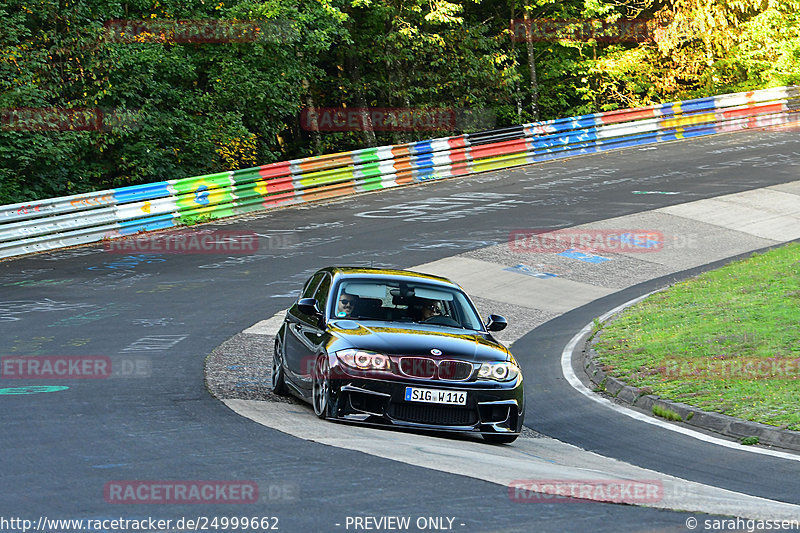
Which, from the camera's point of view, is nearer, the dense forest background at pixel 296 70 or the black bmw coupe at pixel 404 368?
the black bmw coupe at pixel 404 368

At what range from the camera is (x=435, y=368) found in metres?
9.79

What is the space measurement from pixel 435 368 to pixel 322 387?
1.09 metres

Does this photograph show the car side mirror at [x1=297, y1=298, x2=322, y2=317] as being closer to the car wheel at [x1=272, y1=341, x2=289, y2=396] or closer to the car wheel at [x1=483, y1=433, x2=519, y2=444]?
the car wheel at [x1=272, y1=341, x2=289, y2=396]

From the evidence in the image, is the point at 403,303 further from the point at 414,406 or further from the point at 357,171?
the point at 357,171

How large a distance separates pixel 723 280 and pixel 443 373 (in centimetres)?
1147

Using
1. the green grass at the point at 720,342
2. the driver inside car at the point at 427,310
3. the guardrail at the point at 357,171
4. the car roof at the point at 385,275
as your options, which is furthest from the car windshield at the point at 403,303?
the guardrail at the point at 357,171

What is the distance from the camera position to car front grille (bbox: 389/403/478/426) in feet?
31.9

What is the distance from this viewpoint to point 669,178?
3167cm

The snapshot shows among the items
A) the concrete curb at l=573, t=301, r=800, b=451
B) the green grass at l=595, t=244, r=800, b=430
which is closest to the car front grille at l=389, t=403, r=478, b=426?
the concrete curb at l=573, t=301, r=800, b=451

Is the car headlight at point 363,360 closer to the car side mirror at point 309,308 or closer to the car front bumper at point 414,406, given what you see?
the car front bumper at point 414,406

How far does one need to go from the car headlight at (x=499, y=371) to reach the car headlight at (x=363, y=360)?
3.00 feet

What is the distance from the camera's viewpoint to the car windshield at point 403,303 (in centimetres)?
1090

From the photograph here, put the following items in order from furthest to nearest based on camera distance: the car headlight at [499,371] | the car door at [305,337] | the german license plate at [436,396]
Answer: the car door at [305,337]
the car headlight at [499,371]
the german license plate at [436,396]

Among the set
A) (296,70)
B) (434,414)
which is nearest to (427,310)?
(434,414)
